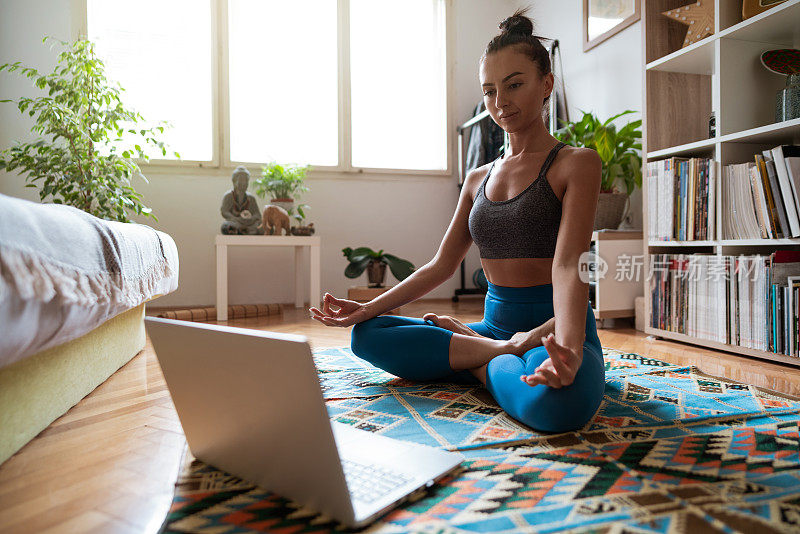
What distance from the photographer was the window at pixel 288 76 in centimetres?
372

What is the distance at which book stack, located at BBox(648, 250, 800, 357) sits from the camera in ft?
5.81

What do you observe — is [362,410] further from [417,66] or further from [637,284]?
[417,66]

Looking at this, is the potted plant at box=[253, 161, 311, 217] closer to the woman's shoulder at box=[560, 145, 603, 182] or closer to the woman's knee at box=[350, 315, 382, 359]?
the woman's knee at box=[350, 315, 382, 359]

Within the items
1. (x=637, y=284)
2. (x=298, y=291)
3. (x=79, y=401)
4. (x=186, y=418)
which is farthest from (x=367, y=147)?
(x=186, y=418)

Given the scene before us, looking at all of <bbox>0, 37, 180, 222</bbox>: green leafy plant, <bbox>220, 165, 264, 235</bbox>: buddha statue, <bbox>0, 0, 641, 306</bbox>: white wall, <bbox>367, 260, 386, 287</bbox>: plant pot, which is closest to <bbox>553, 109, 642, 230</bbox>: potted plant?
<bbox>0, 0, 641, 306</bbox>: white wall

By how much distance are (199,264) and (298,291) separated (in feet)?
Result: 2.36

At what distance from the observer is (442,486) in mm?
824

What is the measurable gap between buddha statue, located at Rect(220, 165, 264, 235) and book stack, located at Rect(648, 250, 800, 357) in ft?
7.39

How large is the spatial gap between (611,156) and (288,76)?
2393 mm

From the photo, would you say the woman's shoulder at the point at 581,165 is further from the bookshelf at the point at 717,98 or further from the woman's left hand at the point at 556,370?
the bookshelf at the point at 717,98

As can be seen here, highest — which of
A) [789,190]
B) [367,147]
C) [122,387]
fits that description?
[367,147]

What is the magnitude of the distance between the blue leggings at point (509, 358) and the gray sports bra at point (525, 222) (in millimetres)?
101

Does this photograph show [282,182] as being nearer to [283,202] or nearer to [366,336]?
[283,202]

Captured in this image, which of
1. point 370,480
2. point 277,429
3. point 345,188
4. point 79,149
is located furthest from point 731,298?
point 79,149
